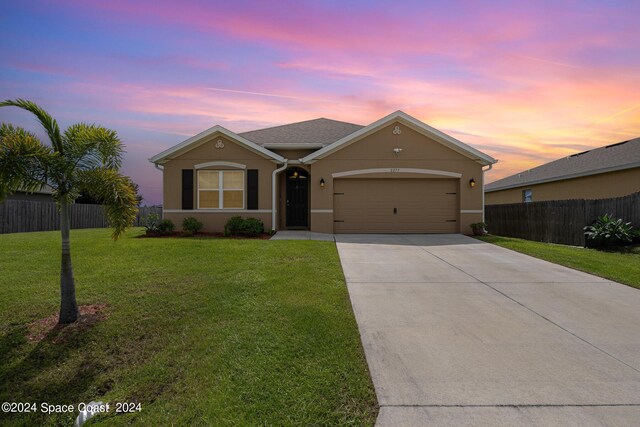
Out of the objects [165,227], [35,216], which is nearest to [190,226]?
[165,227]

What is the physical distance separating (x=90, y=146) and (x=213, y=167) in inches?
375

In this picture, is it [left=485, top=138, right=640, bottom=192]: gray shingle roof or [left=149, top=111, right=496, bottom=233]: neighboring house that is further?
[left=485, top=138, right=640, bottom=192]: gray shingle roof

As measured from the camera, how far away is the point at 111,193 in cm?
504

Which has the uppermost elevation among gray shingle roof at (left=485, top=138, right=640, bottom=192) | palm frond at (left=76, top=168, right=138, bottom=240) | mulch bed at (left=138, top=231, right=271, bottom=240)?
gray shingle roof at (left=485, top=138, right=640, bottom=192)

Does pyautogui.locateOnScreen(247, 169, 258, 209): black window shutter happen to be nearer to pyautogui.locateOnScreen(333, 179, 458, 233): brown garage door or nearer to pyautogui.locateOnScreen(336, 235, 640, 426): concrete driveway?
pyautogui.locateOnScreen(333, 179, 458, 233): brown garage door

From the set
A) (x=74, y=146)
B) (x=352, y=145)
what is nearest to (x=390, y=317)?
(x=74, y=146)

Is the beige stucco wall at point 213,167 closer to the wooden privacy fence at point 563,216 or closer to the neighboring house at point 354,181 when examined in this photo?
the neighboring house at point 354,181

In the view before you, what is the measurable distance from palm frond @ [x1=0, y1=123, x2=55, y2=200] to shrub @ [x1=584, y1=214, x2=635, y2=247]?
50.3 feet

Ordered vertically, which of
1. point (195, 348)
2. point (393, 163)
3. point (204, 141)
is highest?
point (204, 141)

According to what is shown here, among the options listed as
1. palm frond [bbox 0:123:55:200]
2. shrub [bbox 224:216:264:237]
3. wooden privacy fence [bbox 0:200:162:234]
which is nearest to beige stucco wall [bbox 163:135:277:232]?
shrub [bbox 224:216:264:237]

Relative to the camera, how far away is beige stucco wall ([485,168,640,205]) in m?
15.0

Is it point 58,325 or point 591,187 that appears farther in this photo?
point 591,187

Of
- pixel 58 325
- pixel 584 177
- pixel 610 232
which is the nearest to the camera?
pixel 58 325

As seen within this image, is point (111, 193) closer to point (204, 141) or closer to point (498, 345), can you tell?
point (498, 345)
